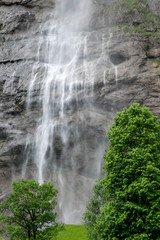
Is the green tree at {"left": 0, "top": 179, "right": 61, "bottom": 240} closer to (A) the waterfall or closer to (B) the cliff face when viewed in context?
(A) the waterfall

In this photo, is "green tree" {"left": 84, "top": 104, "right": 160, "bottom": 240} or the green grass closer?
"green tree" {"left": 84, "top": 104, "right": 160, "bottom": 240}

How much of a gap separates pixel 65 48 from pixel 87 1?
1227cm

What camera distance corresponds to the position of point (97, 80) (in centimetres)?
3584

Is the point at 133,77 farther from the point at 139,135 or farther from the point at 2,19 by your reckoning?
the point at 2,19

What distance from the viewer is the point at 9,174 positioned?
1447 inches

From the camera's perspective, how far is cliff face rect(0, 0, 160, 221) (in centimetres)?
3478

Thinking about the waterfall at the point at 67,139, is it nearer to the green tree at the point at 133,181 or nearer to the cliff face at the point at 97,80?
the cliff face at the point at 97,80

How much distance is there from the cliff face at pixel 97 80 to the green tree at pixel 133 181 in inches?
670

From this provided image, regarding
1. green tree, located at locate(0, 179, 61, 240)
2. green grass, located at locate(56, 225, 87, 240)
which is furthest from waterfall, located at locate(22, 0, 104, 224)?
green tree, located at locate(0, 179, 61, 240)

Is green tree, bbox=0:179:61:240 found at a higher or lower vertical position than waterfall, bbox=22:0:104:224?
lower

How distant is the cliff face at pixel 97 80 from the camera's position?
114 feet

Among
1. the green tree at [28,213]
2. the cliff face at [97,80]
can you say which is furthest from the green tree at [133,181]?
the cliff face at [97,80]

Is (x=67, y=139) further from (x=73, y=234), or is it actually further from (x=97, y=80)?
(x=73, y=234)

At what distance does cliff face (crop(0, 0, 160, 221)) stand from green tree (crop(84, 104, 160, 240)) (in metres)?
17.0
